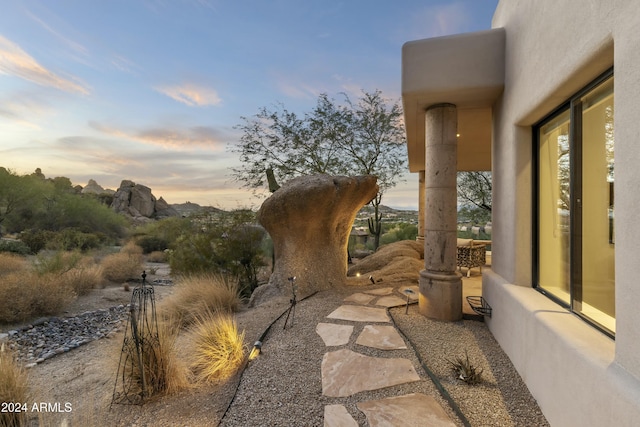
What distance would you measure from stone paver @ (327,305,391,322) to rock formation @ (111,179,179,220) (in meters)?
36.1

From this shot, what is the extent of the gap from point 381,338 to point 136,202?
39.9 m

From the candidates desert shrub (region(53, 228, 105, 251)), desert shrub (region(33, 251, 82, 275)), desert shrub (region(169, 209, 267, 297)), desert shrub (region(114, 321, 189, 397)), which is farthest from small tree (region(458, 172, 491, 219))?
desert shrub (region(53, 228, 105, 251))

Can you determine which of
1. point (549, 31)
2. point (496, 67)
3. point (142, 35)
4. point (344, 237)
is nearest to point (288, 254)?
point (344, 237)

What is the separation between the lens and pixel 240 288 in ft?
25.4

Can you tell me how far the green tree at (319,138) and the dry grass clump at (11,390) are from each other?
8524 millimetres

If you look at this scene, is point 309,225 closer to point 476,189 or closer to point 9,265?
point 9,265

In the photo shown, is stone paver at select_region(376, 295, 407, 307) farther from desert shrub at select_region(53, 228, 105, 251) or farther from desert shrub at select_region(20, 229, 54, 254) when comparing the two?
desert shrub at select_region(20, 229, 54, 254)

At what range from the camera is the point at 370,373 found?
2928mm

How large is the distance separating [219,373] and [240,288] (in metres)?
4.76

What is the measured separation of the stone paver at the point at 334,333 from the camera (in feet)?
12.0

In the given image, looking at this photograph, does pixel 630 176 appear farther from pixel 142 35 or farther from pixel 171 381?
pixel 142 35

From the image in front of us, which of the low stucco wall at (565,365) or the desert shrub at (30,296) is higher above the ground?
the low stucco wall at (565,365)

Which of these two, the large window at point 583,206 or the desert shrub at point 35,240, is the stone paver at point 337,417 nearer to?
the large window at point 583,206

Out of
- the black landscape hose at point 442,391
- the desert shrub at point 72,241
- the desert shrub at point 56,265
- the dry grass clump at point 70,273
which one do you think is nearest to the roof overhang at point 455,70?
the black landscape hose at point 442,391
